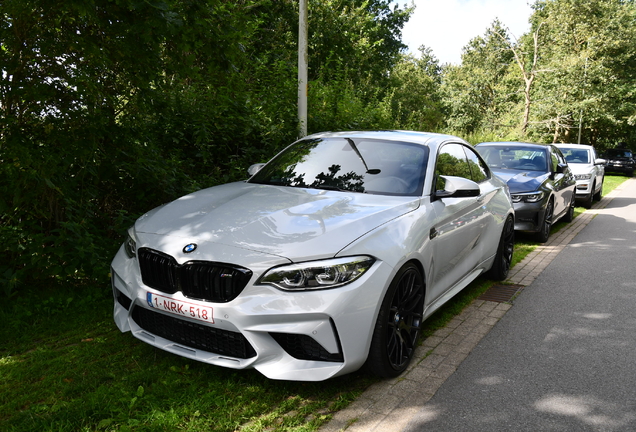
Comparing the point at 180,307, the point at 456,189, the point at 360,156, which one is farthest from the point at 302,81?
the point at 180,307

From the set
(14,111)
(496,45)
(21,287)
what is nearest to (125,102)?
(14,111)

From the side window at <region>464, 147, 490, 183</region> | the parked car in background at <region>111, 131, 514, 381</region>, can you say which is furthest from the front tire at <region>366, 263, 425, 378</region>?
the side window at <region>464, 147, 490, 183</region>

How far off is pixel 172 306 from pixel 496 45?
142 feet

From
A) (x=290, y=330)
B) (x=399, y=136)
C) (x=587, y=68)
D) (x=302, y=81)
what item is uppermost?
(x=587, y=68)

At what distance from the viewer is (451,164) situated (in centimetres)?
506

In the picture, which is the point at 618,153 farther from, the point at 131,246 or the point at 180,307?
the point at 180,307

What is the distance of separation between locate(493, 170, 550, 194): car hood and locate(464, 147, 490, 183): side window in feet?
10.2

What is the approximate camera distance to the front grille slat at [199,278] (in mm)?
3129

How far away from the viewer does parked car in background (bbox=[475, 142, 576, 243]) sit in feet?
29.4

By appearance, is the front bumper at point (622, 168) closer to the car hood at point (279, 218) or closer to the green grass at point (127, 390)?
the car hood at point (279, 218)

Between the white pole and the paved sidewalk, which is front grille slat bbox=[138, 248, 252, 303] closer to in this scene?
the paved sidewalk

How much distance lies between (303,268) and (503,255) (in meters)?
4.18

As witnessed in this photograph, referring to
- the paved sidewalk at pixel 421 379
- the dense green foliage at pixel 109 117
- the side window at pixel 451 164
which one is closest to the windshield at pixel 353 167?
the side window at pixel 451 164

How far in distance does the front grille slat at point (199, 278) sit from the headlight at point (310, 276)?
0.15 m
